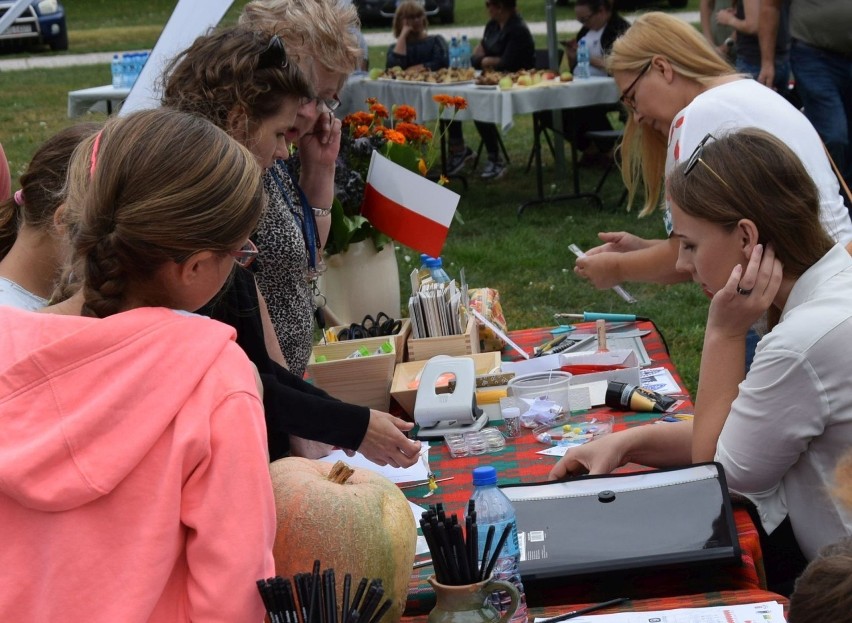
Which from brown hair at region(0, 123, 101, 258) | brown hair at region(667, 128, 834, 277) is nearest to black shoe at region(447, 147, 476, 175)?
Answer: brown hair at region(0, 123, 101, 258)

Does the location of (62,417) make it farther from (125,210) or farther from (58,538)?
(125,210)

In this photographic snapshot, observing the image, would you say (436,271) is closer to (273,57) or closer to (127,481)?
(273,57)

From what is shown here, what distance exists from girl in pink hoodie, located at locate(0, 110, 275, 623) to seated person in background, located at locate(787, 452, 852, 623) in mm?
665

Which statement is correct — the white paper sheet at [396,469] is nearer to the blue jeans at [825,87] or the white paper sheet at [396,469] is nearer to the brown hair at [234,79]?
the brown hair at [234,79]

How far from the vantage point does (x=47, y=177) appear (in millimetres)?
2213

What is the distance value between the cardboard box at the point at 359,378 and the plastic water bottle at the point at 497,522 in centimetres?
118

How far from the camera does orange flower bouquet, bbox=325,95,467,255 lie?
3480 mm

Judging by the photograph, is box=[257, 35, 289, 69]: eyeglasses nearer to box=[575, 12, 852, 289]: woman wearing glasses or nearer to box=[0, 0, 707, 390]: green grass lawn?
box=[575, 12, 852, 289]: woman wearing glasses

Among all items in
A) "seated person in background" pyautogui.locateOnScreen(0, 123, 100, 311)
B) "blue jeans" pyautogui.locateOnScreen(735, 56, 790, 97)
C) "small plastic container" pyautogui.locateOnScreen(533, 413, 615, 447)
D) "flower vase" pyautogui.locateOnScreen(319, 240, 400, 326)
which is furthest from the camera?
"blue jeans" pyautogui.locateOnScreen(735, 56, 790, 97)

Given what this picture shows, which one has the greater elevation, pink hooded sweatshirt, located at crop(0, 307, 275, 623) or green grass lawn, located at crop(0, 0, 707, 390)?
pink hooded sweatshirt, located at crop(0, 307, 275, 623)

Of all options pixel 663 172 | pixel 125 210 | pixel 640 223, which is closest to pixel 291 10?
pixel 663 172

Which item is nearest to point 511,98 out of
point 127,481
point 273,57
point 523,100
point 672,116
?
point 523,100

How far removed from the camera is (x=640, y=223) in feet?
26.0

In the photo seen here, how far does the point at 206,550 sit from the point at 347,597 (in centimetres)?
19
